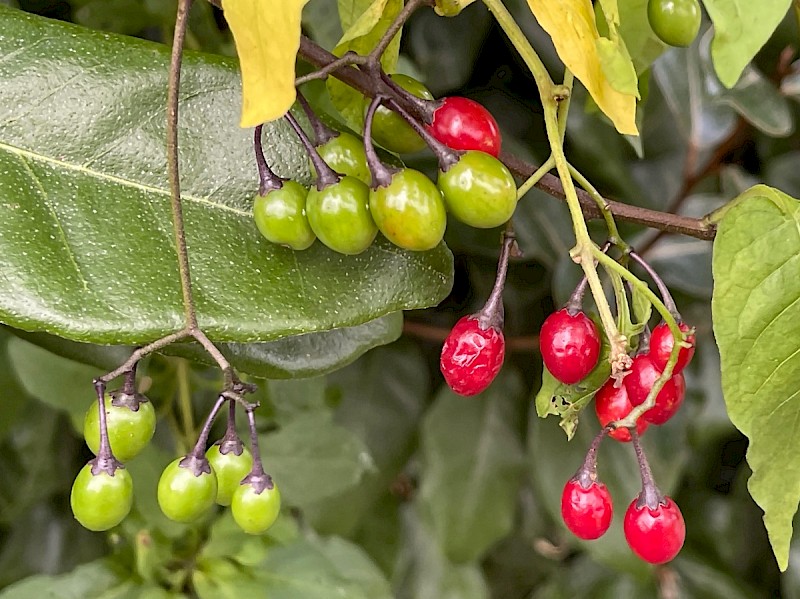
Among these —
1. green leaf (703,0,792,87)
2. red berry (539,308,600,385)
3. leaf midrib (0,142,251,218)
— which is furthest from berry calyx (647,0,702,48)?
leaf midrib (0,142,251,218)

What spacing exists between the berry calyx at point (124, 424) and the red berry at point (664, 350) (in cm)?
28

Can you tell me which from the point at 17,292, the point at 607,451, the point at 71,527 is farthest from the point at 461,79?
the point at 71,527

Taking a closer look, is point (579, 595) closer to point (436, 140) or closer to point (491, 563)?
point (491, 563)

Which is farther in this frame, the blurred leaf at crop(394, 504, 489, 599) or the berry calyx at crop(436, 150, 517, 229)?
the blurred leaf at crop(394, 504, 489, 599)

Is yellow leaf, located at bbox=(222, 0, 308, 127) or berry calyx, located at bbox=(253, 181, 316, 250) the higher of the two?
yellow leaf, located at bbox=(222, 0, 308, 127)

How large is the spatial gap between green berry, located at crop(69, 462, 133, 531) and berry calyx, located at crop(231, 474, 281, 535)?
6 cm

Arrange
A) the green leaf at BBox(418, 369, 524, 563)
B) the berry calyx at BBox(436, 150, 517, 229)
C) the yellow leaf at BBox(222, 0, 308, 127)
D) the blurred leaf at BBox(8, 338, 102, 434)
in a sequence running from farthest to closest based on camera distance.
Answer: the green leaf at BBox(418, 369, 524, 563) < the blurred leaf at BBox(8, 338, 102, 434) < the berry calyx at BBox(436, 150, 517, 229) < the yellow leaf at BBox(222, 0, 308, 127)

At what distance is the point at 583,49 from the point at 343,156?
136 mm

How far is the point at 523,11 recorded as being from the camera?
2.66 feet

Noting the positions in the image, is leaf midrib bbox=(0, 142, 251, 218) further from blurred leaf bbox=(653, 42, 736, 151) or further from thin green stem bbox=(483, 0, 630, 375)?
blurred leaf bbox=(653, 42, 736, 151)

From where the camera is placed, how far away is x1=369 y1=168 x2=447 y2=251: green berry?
0.41 meters

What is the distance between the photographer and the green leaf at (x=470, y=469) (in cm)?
95

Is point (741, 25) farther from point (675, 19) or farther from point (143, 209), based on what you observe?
point (143, 209)

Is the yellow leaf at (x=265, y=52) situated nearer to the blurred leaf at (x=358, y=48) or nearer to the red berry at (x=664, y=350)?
the blurred leaf at (x=358, y=48)
